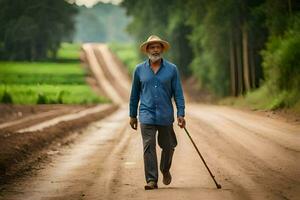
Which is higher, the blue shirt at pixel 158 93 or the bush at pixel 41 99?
the blue shirt at pixel 158 93

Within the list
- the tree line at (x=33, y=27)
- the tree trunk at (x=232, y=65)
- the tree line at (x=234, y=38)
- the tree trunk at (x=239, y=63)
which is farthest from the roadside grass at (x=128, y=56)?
the tree trunk at (x=239, y=63)

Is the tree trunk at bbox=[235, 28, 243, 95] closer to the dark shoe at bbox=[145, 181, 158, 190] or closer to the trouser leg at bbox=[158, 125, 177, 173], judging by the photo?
the trouser leg at bbox=[158, 125, 177, 173]

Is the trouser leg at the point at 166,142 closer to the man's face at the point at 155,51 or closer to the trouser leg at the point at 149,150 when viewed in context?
the trouser leg at the point at 149,150

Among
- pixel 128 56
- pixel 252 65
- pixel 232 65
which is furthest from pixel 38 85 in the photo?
pixel 128 56

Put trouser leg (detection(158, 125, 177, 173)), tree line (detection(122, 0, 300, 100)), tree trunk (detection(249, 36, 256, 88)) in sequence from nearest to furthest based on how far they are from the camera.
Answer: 1. trouser leg (detection(158, 125, 177, 173))
2. tree line (detection(122, 0, 300, 100))
3. tree trunk (detection(249, 36, 256, 88))

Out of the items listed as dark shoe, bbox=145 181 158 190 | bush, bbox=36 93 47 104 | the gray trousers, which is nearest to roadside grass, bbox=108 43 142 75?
bush, bbox=36 93 47 104

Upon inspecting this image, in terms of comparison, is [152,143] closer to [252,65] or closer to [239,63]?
[252,65]

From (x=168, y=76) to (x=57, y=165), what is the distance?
14.0 ft

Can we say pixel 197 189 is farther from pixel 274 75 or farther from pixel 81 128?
pixel 274 75

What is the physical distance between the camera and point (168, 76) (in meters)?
9.84

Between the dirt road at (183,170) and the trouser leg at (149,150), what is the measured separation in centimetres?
26

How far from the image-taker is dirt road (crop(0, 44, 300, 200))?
9.45m

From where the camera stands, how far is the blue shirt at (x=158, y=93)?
9812 millimetres

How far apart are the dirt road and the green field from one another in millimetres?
22270
